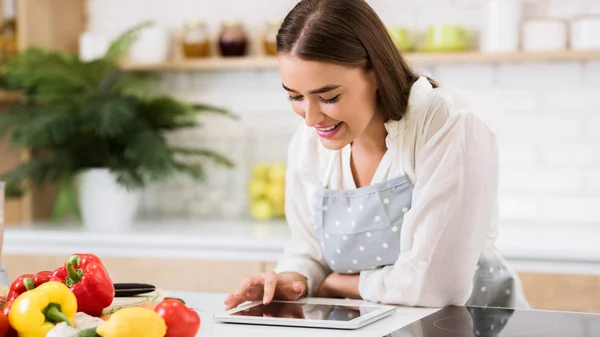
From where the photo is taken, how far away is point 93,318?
5.14ft

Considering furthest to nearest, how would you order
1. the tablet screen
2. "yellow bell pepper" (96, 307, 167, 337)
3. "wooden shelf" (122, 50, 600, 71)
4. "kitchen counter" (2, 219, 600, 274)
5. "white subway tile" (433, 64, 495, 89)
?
"white subway tile" (433, 64, 495, 89) → "wooden shelf" (122, 50, 600, 71) → "kitchen counter" (2, 219, 600, 274) → the tablet screen → "yellow bell pepper" (96, 307, 167, 337)

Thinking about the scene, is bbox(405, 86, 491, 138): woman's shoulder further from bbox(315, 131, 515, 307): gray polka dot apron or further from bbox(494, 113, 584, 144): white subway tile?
bbox(494, 113, 584, 144): white subway tile

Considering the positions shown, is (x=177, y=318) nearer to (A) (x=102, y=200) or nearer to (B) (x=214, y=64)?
(A) (x=102, y=200)

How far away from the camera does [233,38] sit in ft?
13.1

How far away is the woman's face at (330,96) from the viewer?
1.96 metres

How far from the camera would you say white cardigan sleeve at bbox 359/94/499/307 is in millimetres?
2051

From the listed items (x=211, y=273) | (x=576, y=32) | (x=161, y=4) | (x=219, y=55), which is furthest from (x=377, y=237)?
(x=161, y=4)

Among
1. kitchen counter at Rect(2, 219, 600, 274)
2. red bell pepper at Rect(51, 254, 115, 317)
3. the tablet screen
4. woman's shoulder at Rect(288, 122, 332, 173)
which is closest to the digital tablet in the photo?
the tablet screen

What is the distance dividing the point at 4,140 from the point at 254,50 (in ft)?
3.96

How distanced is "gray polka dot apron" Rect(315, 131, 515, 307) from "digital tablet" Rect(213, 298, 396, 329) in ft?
0.88

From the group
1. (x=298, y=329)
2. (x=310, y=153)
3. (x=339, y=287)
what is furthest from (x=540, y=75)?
(x=298, y=329)

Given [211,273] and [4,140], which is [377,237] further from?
[4,140]

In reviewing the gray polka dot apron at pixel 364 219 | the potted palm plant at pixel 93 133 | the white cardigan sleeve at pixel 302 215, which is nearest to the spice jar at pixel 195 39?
the potted palm plant at pixel 93 133

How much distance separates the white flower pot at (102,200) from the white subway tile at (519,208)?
1485 mm
